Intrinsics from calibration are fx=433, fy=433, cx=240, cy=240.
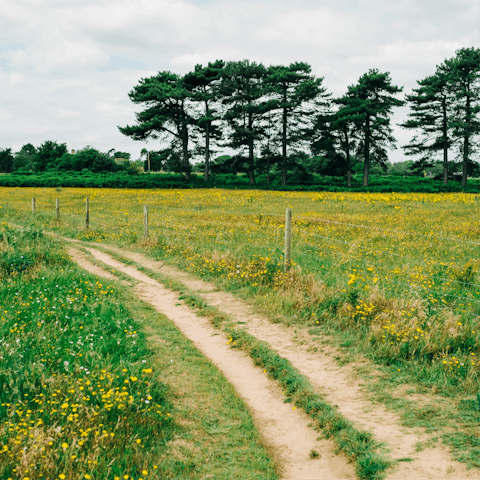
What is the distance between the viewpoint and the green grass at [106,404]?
11.6 ft

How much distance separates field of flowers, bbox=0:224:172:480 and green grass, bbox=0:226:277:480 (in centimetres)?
1

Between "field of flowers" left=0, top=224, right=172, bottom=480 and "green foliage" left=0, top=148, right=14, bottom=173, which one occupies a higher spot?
"green foliage" left=0, top=148, right=14, bottom=173

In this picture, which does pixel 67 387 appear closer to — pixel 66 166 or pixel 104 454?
pixel 104 454

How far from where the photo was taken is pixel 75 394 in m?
4.26

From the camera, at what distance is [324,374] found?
17.9ft

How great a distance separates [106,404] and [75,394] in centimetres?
34

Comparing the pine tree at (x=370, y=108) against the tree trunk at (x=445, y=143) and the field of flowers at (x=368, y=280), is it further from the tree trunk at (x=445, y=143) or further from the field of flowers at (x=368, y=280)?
the field of flowers at (x=368, y=280)

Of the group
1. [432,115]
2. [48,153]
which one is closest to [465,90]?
[432,115]

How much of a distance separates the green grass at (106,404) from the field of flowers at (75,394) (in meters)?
0.01

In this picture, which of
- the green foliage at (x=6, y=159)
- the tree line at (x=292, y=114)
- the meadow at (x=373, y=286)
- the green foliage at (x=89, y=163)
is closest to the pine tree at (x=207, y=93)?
the tree line at (x=292, y=114)

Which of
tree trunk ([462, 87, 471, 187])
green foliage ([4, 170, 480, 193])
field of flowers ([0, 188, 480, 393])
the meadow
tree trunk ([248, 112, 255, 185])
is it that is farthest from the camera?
tree trunk ([248, 112, 255, 185])

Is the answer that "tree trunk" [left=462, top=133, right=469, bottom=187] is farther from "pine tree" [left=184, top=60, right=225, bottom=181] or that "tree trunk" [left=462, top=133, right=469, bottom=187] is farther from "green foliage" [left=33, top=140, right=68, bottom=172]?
"green foliage" [left=33, top=140, right=68, bottom=172]

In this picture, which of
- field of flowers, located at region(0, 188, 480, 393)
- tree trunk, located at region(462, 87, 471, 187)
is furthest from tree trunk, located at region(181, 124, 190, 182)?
field of flowers, located at region(0, 188, 480, 393)

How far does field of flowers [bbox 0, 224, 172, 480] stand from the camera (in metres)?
3.48
